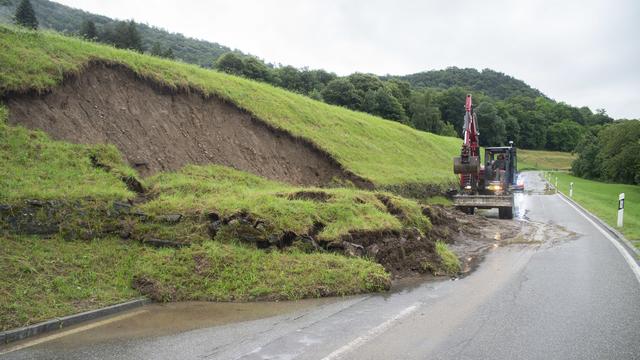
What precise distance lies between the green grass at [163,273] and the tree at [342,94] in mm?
54480

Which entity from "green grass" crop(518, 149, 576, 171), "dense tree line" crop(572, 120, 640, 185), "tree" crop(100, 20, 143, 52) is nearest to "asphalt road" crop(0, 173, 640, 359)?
"dense tree line" crop(572, 120, 640, 185)

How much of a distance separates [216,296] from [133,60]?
1133 cm

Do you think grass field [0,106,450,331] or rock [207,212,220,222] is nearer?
grass field [0,106,450,331]

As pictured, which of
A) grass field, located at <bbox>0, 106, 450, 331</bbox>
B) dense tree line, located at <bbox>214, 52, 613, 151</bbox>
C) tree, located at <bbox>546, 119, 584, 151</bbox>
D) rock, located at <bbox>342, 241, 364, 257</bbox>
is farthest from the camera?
tree, located at <bbox>546, 119, 584, 151</bbox>

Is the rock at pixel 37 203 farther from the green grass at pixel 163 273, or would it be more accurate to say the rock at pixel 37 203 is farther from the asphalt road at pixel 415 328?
the asphalt road at pixel 415 328

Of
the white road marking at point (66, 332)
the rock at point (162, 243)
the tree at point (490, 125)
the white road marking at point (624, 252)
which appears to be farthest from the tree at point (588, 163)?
the white road marking at point (66, 332)

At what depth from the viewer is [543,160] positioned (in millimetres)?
110000

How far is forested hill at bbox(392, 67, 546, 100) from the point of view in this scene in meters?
155

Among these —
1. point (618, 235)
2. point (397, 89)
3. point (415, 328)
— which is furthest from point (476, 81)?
point (415, 328)

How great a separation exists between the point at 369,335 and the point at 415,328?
66cm

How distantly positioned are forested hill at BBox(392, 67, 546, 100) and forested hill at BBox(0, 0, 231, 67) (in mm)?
67169

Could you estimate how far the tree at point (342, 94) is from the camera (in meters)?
62.3

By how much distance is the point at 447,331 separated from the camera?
19.8ft

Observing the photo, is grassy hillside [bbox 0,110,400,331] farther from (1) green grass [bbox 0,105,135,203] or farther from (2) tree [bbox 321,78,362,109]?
(2) tree [bbox 321,78,362,109]
